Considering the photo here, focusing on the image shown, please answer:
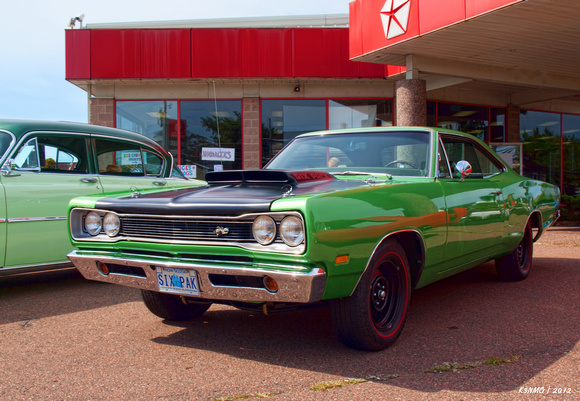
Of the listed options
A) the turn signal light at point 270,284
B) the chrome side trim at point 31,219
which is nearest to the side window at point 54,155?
the chrome side trim at point 31,219

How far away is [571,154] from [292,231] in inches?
657

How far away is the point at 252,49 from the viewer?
475 inches

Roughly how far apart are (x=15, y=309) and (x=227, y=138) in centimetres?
876

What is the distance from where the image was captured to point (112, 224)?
344 cm

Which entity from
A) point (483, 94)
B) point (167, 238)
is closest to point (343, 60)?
point (483, 94)

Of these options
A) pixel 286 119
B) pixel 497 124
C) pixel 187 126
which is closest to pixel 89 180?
pixel 187 126

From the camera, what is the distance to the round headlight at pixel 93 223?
11.5 feet

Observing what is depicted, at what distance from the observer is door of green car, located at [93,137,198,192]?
580 cm

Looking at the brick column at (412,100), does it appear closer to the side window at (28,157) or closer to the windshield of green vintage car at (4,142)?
the side window at (28,157)

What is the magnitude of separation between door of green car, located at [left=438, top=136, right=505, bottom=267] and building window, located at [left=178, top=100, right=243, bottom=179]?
28.0 feet

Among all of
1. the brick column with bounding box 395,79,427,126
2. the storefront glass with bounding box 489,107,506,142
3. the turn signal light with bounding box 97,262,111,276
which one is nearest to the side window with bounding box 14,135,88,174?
the turn signal light with bounding box 97,262,111,276

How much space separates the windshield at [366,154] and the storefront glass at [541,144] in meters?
12.8

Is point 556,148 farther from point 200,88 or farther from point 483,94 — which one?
point 200,88

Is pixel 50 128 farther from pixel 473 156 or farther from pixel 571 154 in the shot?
pixel 571 154
